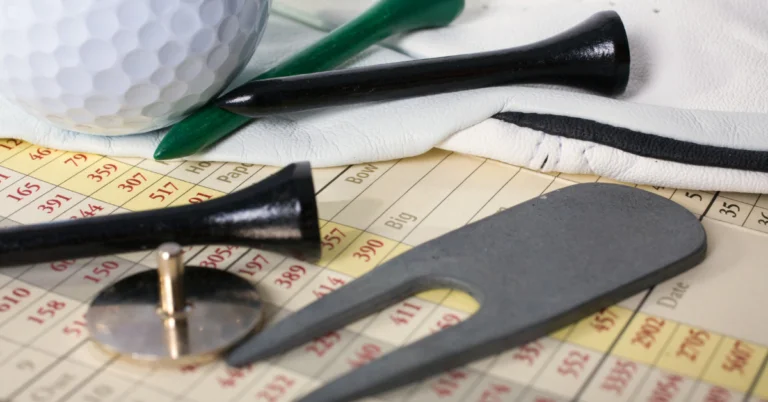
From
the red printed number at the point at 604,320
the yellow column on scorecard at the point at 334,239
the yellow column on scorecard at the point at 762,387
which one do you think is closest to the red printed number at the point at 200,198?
the yellow column on scorecard at the point at 334,239

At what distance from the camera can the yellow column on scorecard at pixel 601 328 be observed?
22.4 inches

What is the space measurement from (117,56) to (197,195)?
0.40 ft

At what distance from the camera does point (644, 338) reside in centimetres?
57

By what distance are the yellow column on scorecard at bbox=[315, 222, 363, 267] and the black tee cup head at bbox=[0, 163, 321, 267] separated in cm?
3

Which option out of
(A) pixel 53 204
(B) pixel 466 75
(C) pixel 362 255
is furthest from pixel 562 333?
(A) pixel 53 204

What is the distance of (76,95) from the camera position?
70cm

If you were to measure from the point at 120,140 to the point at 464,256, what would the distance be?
0.33m

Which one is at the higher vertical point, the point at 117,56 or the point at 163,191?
the point at 117,56

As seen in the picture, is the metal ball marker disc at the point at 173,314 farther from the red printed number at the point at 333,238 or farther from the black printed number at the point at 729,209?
the black printed number at the point at 729,209

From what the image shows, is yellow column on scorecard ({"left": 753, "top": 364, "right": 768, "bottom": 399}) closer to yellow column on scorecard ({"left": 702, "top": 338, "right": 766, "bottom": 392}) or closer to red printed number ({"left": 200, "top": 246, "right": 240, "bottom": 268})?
yellow column on scorecard ({"left": 702, "top": 338, "right": 766, "bottom": 392})

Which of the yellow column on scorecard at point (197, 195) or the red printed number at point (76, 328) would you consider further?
the yellow column on scorecard at point (197, 195)

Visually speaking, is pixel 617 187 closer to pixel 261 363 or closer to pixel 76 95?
pixel 261 363

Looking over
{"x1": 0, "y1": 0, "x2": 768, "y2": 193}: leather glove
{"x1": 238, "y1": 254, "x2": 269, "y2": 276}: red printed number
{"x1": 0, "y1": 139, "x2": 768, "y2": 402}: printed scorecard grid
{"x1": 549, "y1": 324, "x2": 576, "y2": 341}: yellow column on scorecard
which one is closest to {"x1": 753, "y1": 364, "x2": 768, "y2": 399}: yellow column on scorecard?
{"x1": 0, "y1": 139, "x2": 768, "y2": 402}: printed scorecard grid

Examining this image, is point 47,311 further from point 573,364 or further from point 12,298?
point 573,364
